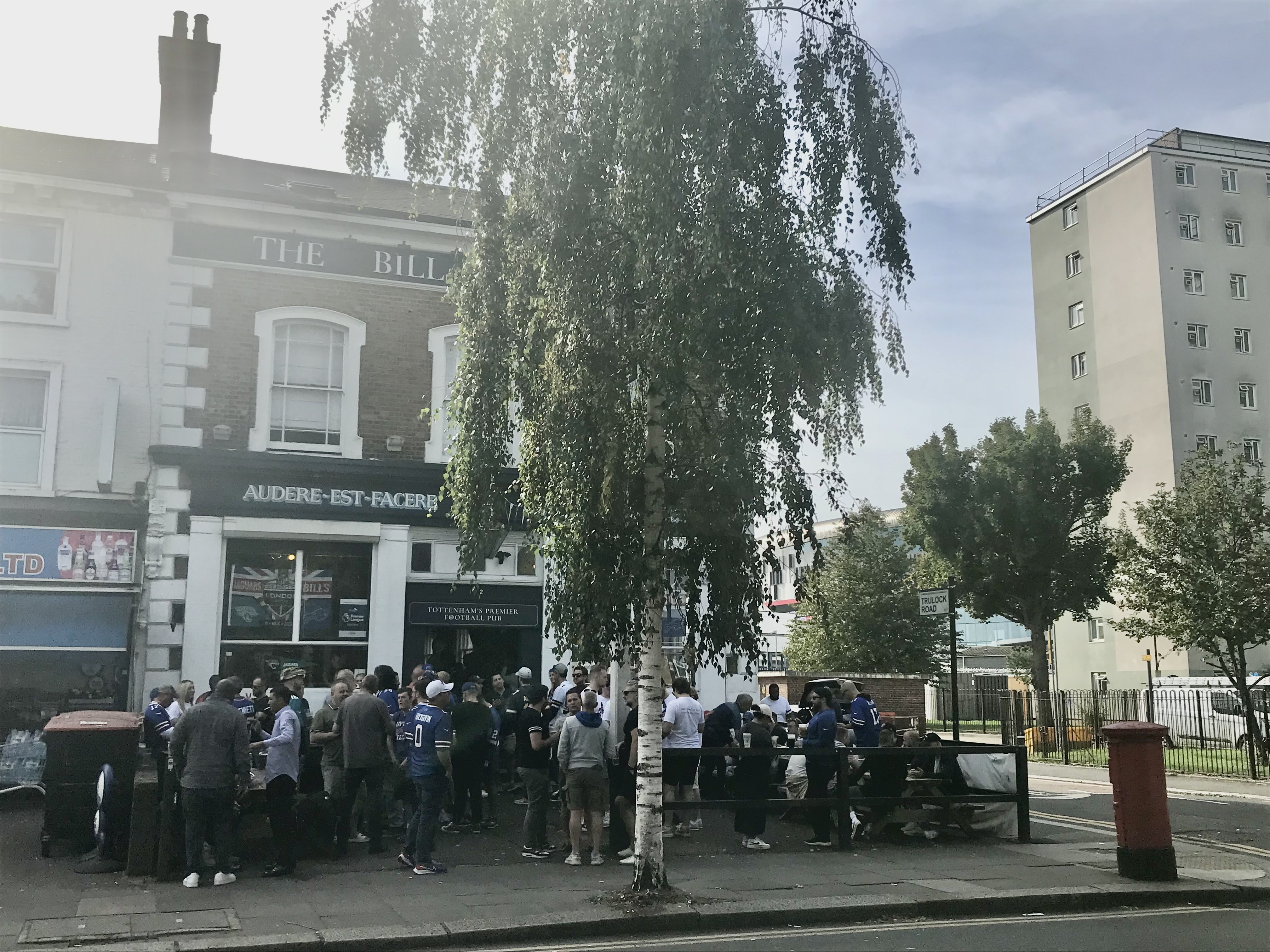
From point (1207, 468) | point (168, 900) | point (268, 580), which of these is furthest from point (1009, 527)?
point (168, 900)

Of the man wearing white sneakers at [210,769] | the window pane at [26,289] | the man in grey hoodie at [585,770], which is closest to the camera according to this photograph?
the man wearing white sneakers at [210,769]

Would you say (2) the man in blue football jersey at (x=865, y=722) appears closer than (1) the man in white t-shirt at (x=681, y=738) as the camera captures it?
No

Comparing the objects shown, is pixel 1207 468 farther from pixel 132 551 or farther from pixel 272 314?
pixel 132 551

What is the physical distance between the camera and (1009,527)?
34.4 meters

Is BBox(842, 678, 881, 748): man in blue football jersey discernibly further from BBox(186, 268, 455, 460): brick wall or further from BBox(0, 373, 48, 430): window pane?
BBox(0, 373, 48, 430): window pane

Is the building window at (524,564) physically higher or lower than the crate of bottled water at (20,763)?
higher

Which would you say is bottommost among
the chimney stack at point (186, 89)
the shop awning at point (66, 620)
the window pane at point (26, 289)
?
the shop awning at point (66, 620)

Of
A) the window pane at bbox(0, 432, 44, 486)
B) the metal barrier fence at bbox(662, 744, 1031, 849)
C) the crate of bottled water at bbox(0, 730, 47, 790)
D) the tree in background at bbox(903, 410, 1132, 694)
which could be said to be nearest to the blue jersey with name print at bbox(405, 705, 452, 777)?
the metal barrier fence at bbox(662, 744, 1031, 849)

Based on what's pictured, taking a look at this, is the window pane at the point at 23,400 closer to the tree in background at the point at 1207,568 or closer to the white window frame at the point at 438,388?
the white window frame at the point at 438,388

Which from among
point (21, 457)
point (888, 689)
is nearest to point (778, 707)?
point (21, 457)

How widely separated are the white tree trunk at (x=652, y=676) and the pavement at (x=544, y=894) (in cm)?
48

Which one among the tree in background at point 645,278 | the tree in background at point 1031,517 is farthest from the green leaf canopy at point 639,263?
the tree in background at point 1031,517

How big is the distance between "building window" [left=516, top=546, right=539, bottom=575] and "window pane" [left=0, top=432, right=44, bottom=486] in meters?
7.14

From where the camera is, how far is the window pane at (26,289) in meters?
16.7
